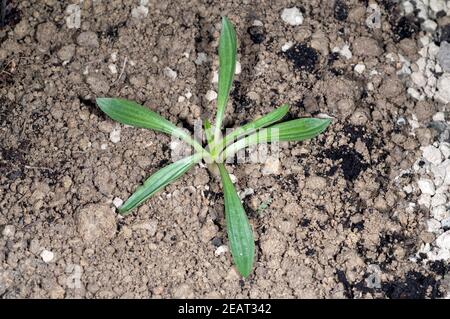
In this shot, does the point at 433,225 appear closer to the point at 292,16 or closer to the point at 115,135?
the point at 292,16

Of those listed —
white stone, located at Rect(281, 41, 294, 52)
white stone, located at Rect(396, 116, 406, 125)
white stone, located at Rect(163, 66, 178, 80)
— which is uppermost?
white stone, located at Rect(281, 41, 294, 52)

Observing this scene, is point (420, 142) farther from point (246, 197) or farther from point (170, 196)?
point (170, 196)

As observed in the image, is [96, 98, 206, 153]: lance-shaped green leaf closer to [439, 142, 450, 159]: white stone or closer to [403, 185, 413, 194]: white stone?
[403, 185, 413, 194]: white stone

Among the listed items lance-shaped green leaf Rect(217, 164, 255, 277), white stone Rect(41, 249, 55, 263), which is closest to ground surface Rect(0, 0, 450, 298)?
white stone Rect(41, 249, 55, 263)

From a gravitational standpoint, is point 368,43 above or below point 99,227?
above

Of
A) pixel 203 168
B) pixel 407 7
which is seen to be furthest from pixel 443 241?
pixel 407 7

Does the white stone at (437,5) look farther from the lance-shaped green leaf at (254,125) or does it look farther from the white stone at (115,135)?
the white stone at (115,135)

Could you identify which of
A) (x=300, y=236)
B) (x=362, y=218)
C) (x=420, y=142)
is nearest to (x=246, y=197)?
(x=300, y=236)
